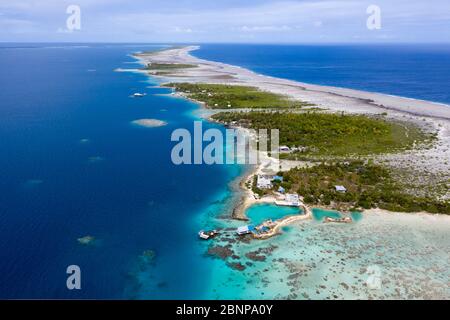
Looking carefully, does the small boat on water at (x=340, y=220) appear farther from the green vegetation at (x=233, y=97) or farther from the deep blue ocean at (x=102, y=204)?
the green vegetation at (x=233, y=97)

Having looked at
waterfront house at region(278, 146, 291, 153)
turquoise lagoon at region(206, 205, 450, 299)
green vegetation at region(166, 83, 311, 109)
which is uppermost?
green vegetation at region(166, 83, 311, 109)

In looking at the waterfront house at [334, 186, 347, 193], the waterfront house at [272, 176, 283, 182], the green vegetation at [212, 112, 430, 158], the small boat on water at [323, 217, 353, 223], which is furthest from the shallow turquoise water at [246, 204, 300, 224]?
the green vegetation at [212, 112, 430, 158]

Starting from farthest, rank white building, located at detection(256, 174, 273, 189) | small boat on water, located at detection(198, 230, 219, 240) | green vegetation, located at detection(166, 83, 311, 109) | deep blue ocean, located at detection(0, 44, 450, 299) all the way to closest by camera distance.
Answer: green vegetation, located at detection(166, 83, 311, 109), white building, located at detection(256, 174, 273, 189), small boat on water, located at detection(198, 230, 219, 240), deep blue ocean, located at detection(0, 44, 450, 299)

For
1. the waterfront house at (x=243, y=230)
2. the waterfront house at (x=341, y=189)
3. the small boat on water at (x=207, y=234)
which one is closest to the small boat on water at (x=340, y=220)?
the waterfront house at (x=341, y=189)

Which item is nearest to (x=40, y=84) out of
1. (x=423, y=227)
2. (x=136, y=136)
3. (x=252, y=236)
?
(x=136, y=136)

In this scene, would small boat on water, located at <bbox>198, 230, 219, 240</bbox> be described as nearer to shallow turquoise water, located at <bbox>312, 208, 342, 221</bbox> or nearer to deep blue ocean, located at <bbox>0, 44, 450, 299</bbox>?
deep blue ocean, located at <bbox>0, 44, 450, 299</bbox>

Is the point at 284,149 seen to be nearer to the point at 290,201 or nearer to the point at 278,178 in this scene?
the point at 278,178
